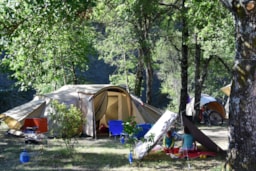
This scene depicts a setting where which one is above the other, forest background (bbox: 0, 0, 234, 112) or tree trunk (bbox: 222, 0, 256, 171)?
forest background (bbox: 0, 0, 234, 112)

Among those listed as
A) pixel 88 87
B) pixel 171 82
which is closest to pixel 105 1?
pixel 88 87

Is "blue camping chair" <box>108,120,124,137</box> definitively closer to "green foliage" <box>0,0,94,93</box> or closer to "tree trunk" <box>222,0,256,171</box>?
"green foliage" <box>0,0,94,93</box>

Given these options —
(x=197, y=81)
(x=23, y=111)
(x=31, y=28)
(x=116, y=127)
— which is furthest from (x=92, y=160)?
(x=197, y=81)

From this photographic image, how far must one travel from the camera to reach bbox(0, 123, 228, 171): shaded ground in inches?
259

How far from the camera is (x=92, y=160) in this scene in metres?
7.30

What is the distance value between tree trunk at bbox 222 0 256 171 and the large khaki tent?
629 cm

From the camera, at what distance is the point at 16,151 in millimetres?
8461

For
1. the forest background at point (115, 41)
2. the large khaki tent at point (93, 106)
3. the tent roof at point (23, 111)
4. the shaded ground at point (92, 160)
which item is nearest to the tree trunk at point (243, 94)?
the shaded ground at point (92, 160)

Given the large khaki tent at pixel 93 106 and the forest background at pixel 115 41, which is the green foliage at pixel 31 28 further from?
the large khaki tent at pixel 93 106

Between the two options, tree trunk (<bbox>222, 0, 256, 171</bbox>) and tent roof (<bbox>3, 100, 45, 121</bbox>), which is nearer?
tree trunk (<bbox>222, 0, 256, 171</bbox>)

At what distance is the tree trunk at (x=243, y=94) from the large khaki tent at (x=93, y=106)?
6292 mm

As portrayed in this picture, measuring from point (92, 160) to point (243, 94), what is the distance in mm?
3496

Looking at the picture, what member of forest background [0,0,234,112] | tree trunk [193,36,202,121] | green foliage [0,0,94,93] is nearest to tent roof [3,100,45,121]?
forest background [0,0,234,112]

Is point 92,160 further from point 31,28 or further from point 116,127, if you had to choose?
point 116,127
